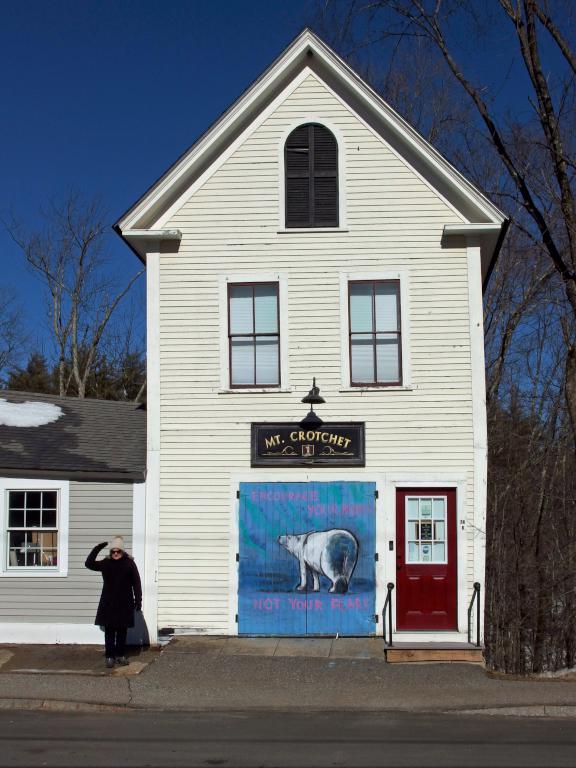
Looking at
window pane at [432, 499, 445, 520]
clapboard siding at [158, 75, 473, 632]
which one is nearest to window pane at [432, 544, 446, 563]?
window pane at [432, 499, 445, 520]

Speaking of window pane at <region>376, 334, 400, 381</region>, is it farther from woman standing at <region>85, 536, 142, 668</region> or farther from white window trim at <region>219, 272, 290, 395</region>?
woman standing at <region>85, 536, 142, 668</region>

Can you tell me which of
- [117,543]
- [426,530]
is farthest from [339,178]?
[117,543]

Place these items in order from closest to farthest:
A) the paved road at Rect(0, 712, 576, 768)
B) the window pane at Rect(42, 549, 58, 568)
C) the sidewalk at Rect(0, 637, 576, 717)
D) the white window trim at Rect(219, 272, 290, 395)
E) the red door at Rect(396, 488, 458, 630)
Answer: the paved road at Rect(0, 712, 576, 768), the sidewalk at Rect(0, 637, 576, 717), the red door at Rect(396, 488, 458, 630), the window pane at Rect(42, 549, 58, 568), the white window trim at Rect(219, 272, 290, 395)

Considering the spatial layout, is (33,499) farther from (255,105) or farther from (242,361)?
(255,105)

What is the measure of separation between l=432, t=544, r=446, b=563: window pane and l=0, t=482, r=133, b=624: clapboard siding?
4.57 meters

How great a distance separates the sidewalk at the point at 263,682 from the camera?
390 inches

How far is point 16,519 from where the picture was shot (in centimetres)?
1322

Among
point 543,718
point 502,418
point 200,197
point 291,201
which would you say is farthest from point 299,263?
point 502,418

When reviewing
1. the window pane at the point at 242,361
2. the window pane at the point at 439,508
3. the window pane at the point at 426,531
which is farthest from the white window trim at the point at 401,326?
the window pane at the point at 426,531

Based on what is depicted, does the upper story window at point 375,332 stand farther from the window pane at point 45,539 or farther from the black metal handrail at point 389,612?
the window pane at point 45,539

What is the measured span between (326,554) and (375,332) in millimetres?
3426

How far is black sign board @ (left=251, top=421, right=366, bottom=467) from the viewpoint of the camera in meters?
13.0

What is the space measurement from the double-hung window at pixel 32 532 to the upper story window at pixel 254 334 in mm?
3389

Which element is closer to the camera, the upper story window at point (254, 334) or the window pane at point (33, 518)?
the window pane at point (33, 518)
